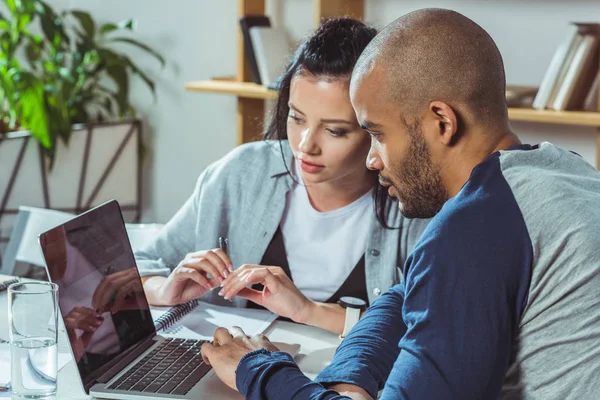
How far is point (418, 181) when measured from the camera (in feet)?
4.08

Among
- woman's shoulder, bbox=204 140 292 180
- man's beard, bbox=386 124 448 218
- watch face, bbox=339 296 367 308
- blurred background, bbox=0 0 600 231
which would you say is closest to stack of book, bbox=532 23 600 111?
blurred background, bbox=0 0 600 231

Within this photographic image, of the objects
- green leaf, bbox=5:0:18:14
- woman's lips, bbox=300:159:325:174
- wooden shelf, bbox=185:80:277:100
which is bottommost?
wooden shelf, bbox=185:80:277:100

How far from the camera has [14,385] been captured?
123 centimetres

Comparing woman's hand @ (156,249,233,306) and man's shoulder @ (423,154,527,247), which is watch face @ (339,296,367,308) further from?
man's shoulder @ (423,154,527,247)

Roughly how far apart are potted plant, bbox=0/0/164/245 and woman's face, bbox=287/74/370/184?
74.7 inches

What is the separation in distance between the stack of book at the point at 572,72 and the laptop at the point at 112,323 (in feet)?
5.32

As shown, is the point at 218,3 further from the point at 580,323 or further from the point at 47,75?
the point at 580,323

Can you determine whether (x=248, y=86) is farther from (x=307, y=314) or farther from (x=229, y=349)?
(x=229, y=349)

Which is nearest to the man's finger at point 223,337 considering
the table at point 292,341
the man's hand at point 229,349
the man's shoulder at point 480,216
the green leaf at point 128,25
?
the man's hand at point 229,349

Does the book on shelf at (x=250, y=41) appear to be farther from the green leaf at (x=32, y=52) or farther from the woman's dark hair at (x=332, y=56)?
the woman's dark hair at (x=332, y=56)

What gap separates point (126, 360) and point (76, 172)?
234 centimetres

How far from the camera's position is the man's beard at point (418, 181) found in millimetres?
1209

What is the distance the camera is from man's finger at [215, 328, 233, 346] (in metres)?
1.43

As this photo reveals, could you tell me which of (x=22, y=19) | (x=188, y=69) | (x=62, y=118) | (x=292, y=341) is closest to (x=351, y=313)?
(x=292, y=341)
